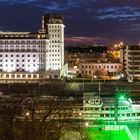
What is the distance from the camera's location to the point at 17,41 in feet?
135

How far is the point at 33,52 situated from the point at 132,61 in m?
9.00

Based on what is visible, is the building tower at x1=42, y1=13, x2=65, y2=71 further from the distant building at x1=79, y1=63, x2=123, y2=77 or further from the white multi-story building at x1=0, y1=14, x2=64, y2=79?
the distant building at x1=79, y1=63, x2=123, y2=77

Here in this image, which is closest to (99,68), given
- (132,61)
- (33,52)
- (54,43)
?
(132,61)

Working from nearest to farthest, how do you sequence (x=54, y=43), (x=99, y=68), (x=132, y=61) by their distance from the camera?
(x=132, y=61)
(x=54, y=43)
(x=99, y=68)

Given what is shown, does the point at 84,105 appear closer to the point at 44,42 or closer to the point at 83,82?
the point at 83,82

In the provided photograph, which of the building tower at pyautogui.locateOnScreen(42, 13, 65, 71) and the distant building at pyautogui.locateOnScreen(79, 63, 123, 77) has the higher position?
the building tower at pyautogui.locateOnScreen(42, 13, 65, 71)

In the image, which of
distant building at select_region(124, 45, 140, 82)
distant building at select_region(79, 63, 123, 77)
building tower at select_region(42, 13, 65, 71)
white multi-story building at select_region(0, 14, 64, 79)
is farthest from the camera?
distant building at select_region(79, 63, 123, 77)

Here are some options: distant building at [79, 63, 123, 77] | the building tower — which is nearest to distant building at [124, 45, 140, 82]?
distant building at [79, 63, 123, 77]

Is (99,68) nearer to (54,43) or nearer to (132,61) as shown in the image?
(132,61)

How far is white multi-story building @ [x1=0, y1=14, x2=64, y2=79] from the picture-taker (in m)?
40.1

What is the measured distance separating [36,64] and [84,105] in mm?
21670

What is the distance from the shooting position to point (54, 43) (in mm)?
40875

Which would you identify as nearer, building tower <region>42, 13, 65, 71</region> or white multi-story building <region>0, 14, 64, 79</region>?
white multi-story building <region>0, 14, 64, 79</region>

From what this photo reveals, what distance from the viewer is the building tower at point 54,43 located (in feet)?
133
